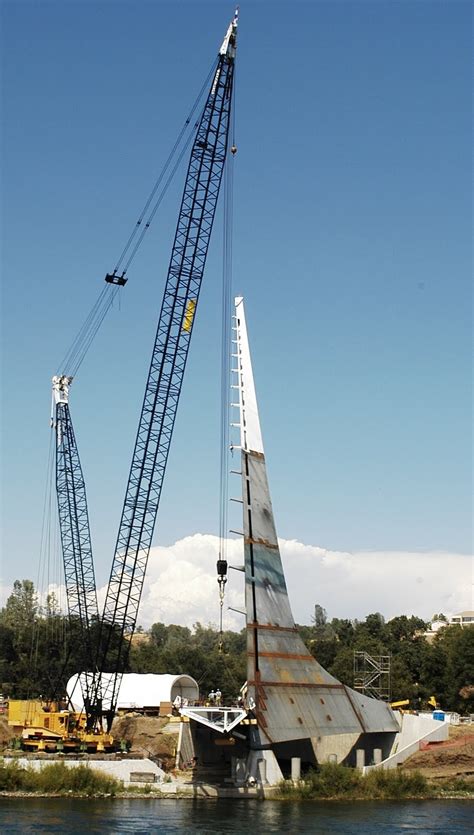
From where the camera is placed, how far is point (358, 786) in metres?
65.4

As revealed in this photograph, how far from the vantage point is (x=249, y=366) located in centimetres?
7744

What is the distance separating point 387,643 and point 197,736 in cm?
6713

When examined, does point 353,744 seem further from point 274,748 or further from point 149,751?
point 149,751

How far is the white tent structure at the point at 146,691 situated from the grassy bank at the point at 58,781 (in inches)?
1281

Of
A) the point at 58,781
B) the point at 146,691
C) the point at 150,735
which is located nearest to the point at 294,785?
the point at 58,781

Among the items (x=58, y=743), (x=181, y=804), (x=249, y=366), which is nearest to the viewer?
(x=181, y=804)

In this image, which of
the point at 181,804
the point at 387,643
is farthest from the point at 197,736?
the point at 387,643

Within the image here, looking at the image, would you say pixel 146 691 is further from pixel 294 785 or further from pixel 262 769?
pixel 294 785

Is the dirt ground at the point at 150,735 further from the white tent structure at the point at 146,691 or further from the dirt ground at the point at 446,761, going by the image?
the dirt ground at the point at 446,761

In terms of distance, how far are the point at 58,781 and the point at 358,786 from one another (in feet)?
62.0

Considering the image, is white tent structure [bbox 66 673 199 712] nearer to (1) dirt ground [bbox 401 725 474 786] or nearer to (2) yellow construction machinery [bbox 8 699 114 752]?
(2) yellow construction machinery [bbox 8 699 114 752]

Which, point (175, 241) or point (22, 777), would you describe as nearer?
point (22, 777)

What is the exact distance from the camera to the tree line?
4535 inches

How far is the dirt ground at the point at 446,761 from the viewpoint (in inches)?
2869
